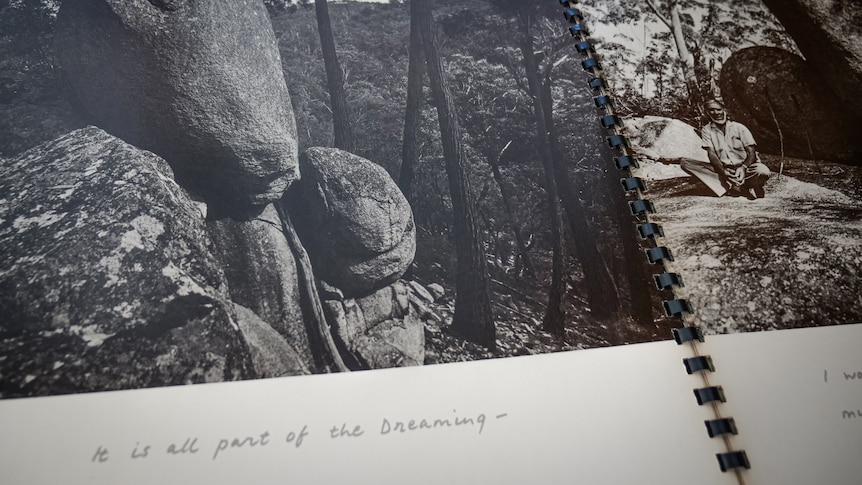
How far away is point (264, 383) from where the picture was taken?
114cm

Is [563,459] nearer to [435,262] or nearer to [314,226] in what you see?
[435,262]

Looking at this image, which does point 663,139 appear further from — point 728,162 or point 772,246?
point 772,246

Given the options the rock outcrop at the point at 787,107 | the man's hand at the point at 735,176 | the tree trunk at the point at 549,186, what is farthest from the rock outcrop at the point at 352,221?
the rock outcrop at the point at 787,107

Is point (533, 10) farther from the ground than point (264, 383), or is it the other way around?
point (533, 10)

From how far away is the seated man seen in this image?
64.8 inches

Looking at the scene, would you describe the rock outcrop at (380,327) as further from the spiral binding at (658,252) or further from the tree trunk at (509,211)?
the spiral binding at (658,252)

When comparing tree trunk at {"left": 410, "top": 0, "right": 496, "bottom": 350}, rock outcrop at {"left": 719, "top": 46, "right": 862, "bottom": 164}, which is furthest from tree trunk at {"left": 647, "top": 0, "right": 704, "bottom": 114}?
tree trunk at {"left": 410, "top": 0, "right": 496, "bottom": 350}

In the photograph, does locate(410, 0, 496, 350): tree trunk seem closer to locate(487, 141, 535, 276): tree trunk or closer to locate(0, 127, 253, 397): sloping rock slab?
locate(487, 141, 535, 276): tree trunk

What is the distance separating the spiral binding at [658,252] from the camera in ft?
4.13

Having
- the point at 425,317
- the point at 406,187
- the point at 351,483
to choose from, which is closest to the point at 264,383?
the point at 351,483

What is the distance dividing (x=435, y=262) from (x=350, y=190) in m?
0.34

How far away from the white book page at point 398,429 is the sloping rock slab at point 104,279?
65mm

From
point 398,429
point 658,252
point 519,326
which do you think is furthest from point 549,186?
point 398,429

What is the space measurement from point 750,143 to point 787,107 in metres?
0.28
